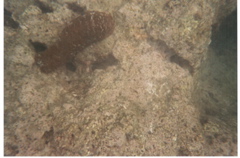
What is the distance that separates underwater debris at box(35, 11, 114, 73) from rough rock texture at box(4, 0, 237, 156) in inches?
7.4

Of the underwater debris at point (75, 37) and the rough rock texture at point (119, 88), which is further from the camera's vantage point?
the underwater debris at point (75, 37)

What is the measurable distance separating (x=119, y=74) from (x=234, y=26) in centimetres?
462

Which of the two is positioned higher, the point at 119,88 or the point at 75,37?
the point at 75,37

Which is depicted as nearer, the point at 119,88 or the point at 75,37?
the point at 75,37

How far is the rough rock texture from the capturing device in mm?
2584

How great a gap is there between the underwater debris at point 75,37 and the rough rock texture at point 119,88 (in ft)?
0.62

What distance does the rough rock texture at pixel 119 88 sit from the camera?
2584 mm

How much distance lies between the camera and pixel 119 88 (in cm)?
308

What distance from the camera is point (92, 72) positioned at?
11.0 ft

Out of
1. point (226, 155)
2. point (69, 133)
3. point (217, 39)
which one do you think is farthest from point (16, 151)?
point (217, 39)

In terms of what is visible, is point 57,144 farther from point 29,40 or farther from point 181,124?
point 181,124

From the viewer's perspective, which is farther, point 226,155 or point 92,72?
point 92,72

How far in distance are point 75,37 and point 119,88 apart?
53.4 inches

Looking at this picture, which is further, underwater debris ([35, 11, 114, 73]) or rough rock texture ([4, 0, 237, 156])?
underwater debris ([35, 11, 114, 73])
